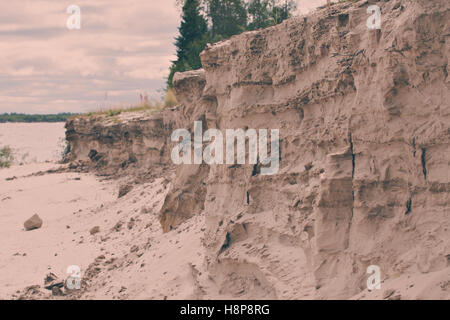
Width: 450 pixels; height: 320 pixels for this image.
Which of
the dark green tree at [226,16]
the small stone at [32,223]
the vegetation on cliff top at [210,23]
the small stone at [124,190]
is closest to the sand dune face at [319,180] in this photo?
the small stone at [32,223]

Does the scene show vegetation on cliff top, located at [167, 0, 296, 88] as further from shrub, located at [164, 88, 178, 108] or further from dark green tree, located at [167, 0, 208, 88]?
shrub, located at [164, 88, 178, 108]

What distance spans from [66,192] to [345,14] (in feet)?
42.3

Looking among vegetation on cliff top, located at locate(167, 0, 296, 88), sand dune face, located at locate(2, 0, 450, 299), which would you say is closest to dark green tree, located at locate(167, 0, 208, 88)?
vegetation on cliff top, located at locate(167, 0, 296, 88)

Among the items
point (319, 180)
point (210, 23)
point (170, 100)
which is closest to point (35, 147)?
point (210, 23)

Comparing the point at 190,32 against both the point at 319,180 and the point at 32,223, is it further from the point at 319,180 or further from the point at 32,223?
the point at 319,180

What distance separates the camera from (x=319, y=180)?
6.68 m

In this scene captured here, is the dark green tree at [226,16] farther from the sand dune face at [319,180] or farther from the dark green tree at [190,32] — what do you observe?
the sand dune face at [319,180]

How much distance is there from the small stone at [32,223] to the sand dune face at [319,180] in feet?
14.5

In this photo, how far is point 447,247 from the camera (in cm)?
A: 513

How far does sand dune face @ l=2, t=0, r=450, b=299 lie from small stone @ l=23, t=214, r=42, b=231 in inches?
173

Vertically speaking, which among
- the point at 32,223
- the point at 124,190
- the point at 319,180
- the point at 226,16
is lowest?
the point at 32,223

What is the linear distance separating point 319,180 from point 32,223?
9813 millimetres
